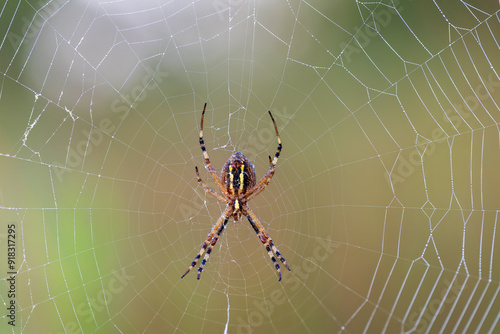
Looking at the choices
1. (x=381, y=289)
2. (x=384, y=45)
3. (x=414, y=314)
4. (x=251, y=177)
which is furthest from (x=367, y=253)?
(x=384, y=45)

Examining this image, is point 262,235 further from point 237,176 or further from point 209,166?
point 209,166

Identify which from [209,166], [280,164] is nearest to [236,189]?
[209,166]

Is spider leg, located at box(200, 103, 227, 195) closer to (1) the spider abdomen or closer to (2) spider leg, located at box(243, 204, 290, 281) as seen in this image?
(1) the spider abdomen

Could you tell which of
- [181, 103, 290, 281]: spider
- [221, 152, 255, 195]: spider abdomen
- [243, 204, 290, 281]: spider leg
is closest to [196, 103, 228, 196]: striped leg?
[181, 103, 290, 281]: spider

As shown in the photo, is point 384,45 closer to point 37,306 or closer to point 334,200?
point 334,200

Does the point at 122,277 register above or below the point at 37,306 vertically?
above

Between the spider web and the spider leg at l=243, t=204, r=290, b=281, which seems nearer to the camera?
the spider leg at l=243, t=204, r=290, b=281
